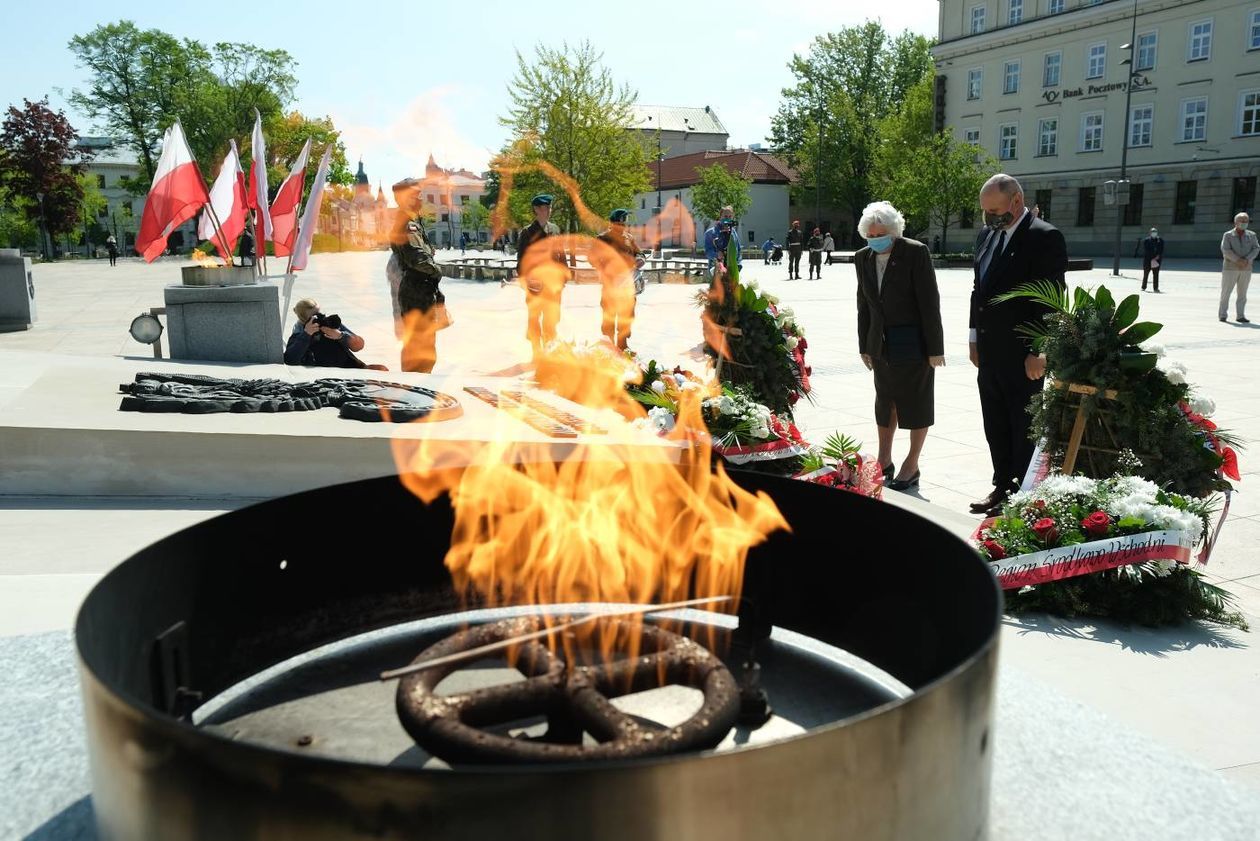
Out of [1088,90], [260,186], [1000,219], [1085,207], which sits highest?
[1088,90]

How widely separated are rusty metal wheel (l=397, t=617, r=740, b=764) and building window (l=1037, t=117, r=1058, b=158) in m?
55.9

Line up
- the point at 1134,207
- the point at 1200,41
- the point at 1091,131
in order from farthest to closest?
the point at 1091,131, the point at 1134,207, the point at 1200,41

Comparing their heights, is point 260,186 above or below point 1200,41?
below

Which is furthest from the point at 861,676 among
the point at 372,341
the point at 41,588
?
the point at 372,341

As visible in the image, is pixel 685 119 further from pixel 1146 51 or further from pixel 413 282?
pixel 413 282

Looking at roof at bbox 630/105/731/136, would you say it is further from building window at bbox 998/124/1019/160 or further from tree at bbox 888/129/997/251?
tree at bbox 888/129/997/251

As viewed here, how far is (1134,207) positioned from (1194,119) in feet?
15.1

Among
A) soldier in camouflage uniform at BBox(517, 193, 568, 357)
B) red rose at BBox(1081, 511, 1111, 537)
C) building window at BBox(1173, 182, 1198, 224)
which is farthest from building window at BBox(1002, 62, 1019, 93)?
red rose at BBox(1081, 511, 1111, 537)

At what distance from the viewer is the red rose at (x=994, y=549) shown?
4246 mm

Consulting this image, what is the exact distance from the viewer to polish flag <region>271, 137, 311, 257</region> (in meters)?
11.4

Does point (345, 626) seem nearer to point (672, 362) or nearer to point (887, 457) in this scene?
point (887, 457)

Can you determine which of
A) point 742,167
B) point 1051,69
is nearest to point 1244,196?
point 1051,69

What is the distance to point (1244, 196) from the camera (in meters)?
43.4

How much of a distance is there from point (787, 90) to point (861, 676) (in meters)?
73.5
